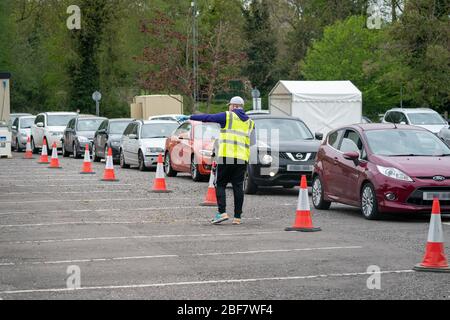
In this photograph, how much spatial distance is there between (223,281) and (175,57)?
59.9 metres

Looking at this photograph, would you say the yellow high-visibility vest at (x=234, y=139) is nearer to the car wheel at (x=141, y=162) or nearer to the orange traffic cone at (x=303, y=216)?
the orange traffic cone at (x=303, y=216)

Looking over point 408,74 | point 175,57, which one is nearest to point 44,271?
point 408,74

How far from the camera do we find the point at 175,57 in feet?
228

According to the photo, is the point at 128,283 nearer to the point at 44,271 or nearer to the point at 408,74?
the point at 44,271

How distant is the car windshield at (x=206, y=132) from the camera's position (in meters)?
25.7

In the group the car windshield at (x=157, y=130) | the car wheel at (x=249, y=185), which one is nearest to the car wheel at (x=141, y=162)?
the car windshield at (x=157, y=130)

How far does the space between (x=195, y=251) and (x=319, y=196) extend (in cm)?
623

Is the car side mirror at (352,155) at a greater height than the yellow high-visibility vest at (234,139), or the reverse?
the yellow high-visibility vest at (234,139)

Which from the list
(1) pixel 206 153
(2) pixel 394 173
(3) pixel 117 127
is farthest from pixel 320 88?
(2) pixel 394 173

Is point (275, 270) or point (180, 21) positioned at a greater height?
point (180, 21)

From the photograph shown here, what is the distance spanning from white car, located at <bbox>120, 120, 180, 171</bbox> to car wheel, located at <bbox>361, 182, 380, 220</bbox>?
546 inches

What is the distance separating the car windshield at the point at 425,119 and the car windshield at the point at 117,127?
1370 cm

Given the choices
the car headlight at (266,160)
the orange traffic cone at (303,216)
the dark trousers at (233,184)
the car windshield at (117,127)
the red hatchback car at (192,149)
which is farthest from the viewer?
the car windshield at (117,127)

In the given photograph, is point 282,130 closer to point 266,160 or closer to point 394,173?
point 266,160
